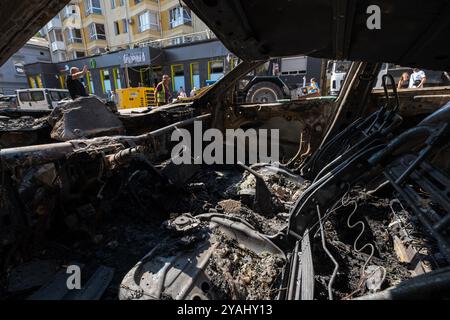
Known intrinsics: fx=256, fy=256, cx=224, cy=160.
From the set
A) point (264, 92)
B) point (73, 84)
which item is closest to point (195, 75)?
point (264, 92)

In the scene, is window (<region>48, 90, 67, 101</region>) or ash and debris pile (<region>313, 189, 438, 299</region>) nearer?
ash and debris pile (<region>313, 189, 438, 299</region>)

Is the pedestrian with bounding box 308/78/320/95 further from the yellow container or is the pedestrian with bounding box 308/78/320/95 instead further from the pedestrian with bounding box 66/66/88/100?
the yellow container

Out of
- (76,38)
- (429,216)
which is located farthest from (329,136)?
(76,38)

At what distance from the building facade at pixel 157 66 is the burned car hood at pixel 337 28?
1205cm

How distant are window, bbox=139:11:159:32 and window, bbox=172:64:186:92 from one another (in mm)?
9778

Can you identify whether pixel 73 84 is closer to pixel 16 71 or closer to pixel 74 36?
pixel 74 36

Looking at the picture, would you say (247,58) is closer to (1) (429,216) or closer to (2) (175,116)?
(1) (429,216)

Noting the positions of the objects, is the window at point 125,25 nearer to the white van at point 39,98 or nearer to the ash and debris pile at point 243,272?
the white van at point 39,98

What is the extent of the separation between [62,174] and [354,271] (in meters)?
2.46

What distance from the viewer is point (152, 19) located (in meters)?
24.0

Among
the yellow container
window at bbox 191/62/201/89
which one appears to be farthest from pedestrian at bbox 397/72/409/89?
the yellow container

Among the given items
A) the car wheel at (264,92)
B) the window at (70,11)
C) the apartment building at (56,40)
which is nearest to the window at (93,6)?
the window at (70,11)

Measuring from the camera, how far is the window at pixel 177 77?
17.0m

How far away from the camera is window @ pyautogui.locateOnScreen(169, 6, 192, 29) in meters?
22.7
